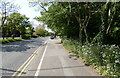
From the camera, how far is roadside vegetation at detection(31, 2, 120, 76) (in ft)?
22.1

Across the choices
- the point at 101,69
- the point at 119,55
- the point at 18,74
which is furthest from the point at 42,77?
the point at 119,55

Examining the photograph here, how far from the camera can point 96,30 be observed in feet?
56.6

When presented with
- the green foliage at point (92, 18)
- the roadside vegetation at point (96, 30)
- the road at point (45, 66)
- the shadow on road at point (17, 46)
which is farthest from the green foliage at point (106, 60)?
the shadow on road at point (17, 46)

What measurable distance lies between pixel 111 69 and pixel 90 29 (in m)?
12.0

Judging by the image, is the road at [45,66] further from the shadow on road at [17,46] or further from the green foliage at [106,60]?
the shadow on road at [17,46]

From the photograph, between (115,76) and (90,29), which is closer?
(115,76)

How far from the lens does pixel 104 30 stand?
11.6 meters

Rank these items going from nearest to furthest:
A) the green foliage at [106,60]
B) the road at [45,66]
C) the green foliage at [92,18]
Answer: the green foliage at [106,60]
the road at [45,66]
the green foliage at [92,18]

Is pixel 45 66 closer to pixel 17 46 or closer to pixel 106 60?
pixel 106 60

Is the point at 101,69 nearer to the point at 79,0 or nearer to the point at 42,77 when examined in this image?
the point at 42,77

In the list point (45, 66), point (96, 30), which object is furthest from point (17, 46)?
point (45, 66)

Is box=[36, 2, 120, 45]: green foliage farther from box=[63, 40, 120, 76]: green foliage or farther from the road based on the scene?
the road

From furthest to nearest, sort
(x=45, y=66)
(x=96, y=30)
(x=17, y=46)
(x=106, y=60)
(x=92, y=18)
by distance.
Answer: (x=17, y=46), (x=96, y=30), (x=92, y=18), (x=45, y=66), (x=106, y=60)

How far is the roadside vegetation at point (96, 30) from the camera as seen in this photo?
673cm
